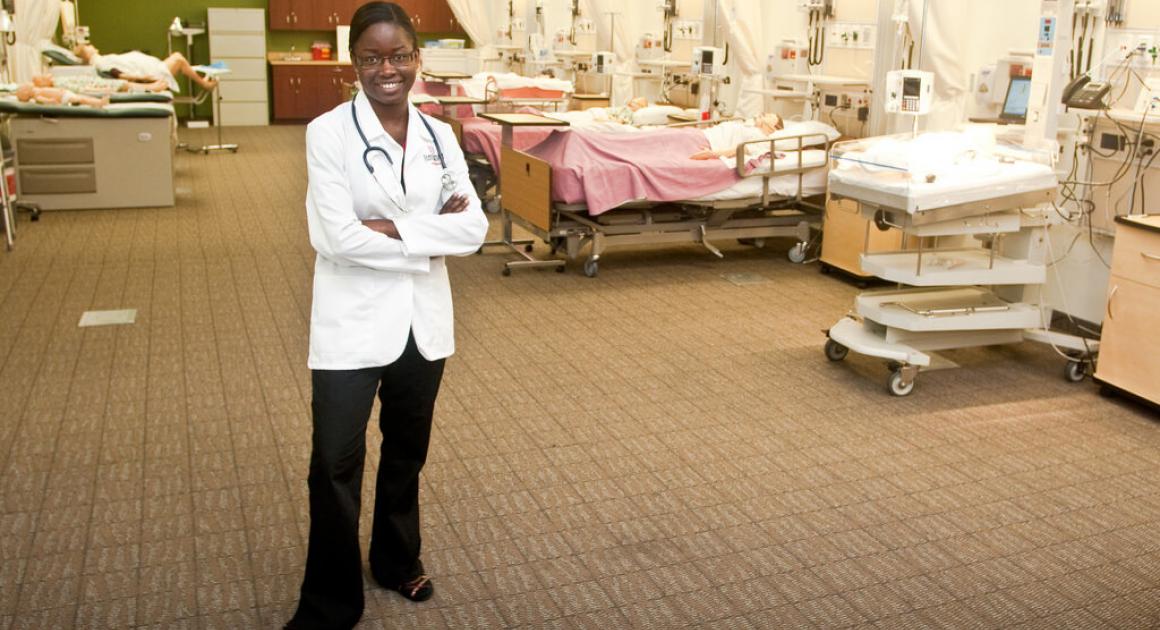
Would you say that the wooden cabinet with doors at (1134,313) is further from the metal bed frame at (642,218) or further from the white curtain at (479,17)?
the white curtain at (479,17)

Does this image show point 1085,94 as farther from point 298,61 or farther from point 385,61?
point 298,61

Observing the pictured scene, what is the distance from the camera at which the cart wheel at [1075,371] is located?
429cm

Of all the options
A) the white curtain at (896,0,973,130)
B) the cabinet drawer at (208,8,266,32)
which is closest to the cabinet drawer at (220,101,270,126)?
the cabinet drawer at (208,8,266,32)

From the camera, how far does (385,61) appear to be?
2123 mm

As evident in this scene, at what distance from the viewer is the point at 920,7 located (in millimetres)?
5719

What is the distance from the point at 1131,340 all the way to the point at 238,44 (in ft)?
36.5

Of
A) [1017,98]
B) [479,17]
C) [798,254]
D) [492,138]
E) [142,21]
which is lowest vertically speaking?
[798,254]

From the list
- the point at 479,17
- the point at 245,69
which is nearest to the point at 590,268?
the point at 479,17

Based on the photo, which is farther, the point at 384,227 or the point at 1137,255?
the point at 1137,255

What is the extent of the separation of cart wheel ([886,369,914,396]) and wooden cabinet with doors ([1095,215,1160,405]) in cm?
73

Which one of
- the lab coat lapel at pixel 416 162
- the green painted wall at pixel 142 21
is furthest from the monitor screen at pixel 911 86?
the green painted wall at pixel 142 21

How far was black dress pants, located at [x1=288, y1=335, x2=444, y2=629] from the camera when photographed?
2.25 m

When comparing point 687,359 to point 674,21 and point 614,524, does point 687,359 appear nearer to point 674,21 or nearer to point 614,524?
point 614,524

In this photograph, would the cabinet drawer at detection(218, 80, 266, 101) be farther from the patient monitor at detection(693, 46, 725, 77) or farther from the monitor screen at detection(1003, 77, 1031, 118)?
the monitor screen at detection(1003, 77, 1031, 118)
